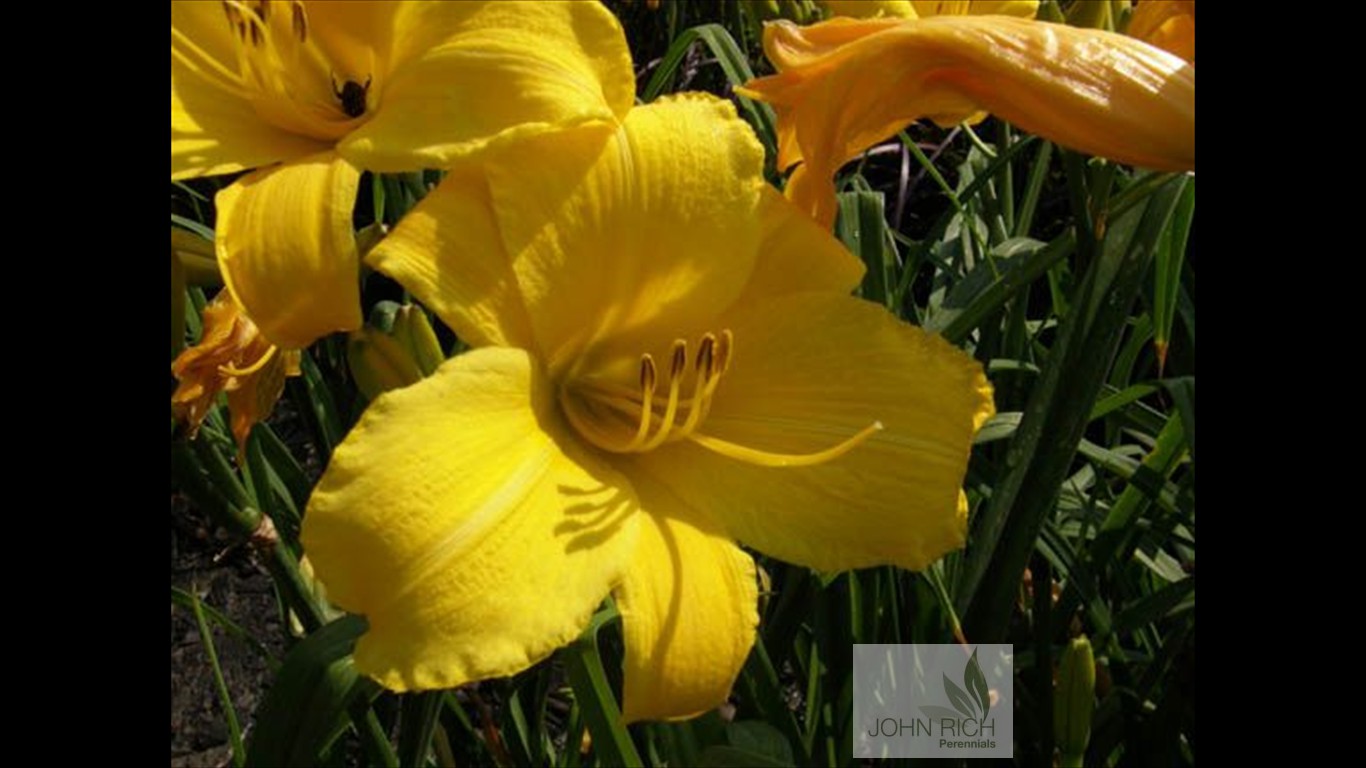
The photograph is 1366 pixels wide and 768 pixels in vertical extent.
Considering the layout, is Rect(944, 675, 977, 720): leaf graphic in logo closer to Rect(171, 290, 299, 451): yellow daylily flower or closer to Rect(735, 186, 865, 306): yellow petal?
Rect(735, 186, 865, 306): yellow petal

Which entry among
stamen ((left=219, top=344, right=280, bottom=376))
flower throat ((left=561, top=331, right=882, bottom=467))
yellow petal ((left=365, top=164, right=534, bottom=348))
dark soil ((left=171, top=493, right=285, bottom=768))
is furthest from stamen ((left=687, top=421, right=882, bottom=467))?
dark soil ((left=171, top=493, right=285, bottom=768))

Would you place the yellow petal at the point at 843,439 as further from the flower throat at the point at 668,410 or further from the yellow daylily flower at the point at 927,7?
the yellow daylily flower at the point at 927,7

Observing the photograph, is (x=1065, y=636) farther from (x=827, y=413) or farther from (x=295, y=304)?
(x=295, y=304)

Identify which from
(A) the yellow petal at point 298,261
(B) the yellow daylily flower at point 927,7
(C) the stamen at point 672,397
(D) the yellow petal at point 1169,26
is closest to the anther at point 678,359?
(C) the stamen at point 672,397

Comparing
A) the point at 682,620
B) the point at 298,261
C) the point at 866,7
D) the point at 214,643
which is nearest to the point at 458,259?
the point at 298,261

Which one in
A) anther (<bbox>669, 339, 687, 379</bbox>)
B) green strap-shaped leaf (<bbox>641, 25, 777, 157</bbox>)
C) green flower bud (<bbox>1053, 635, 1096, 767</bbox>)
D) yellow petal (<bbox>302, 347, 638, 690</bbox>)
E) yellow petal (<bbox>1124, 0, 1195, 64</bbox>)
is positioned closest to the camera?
yellow petal (<bbox>302, 347, 638, 690</bbox>)
